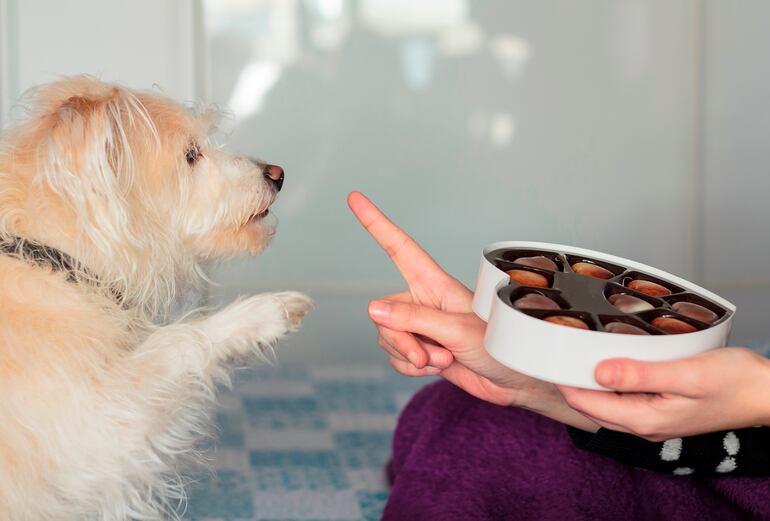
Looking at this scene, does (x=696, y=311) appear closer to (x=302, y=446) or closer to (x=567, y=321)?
(x=567, y=321)

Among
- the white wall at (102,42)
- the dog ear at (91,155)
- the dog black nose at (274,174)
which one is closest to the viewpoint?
the dog ear at (91,155)

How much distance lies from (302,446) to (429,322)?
829 mm

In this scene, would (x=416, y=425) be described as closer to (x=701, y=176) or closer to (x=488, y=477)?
(x=488, y=477)

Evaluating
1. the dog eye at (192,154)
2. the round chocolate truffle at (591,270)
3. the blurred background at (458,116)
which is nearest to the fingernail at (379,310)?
the round chocolate truffle at (591,270)

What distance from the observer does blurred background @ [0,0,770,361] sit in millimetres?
2951

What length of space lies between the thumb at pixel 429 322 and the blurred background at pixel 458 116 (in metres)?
1.71

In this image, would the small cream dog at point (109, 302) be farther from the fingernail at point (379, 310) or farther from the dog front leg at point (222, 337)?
the fingernail at point (379, 310)

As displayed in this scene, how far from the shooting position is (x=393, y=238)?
1290mm

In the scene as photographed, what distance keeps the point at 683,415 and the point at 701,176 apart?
7.88ft

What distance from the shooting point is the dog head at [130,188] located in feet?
4.00

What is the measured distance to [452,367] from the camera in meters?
1.32

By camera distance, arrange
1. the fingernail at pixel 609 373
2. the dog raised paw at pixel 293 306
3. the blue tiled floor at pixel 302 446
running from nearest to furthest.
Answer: the fingernail at pixel 609 373 < the dog raised paw at pixel 293 306 < the blue tiled floor at pixel 302 446

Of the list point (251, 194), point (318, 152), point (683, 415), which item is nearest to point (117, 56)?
point (318, 152)

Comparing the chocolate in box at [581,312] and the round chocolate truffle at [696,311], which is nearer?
the chocolate in box at [581,312]
